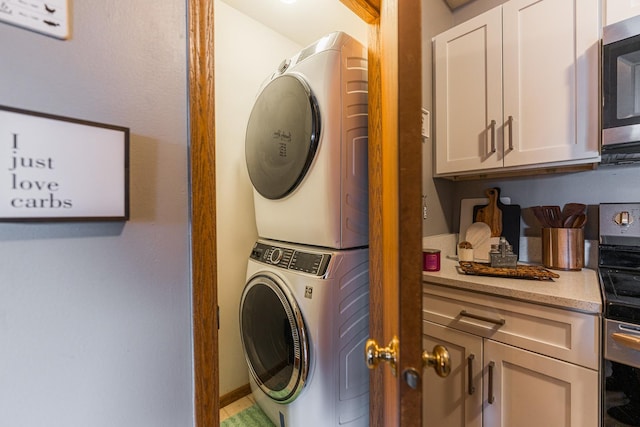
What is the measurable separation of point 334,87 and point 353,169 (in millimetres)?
333

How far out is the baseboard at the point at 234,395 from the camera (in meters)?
1.73

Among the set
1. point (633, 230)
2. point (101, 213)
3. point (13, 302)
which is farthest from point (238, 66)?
point (633, 230)

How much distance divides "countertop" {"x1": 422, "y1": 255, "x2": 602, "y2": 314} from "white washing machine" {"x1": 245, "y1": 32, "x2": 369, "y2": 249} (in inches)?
17.6

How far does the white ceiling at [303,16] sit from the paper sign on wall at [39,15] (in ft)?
4.95

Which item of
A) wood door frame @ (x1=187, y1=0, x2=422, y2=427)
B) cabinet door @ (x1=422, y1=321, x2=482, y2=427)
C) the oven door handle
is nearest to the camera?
wood door frame @ (x1=187, y1=0, x2=422, y2=427)

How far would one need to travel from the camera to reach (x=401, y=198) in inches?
22.9

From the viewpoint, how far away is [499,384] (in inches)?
44.4

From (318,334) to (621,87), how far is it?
1557 mm

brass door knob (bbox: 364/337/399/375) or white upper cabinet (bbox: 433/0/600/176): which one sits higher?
white upper cabinet (bbox: 433/0/600/176)

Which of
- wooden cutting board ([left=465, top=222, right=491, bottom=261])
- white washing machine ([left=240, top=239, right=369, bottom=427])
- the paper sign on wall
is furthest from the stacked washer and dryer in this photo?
wooden cutting board ([left=465, top=222, right=491, bottom=261])

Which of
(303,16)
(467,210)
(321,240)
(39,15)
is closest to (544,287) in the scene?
(467,210)

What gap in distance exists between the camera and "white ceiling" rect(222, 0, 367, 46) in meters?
1.67

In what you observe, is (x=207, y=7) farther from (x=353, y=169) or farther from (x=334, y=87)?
(x=353, y=169)

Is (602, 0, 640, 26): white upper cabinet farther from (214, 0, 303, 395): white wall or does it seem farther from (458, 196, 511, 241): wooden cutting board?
(214, 0, 303, 395): white wall
